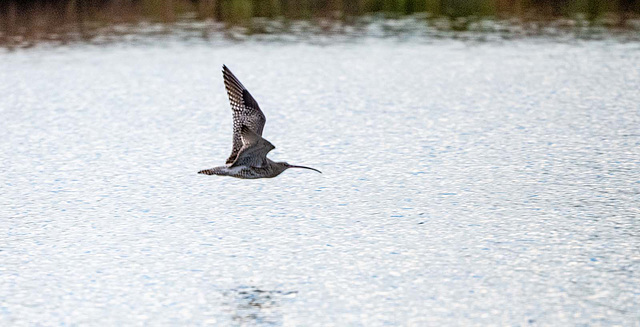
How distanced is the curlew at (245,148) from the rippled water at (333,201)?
43cm

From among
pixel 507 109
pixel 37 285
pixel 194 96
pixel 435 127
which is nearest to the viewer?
pixel 37 285

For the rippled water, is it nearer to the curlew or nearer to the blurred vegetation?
the curlew

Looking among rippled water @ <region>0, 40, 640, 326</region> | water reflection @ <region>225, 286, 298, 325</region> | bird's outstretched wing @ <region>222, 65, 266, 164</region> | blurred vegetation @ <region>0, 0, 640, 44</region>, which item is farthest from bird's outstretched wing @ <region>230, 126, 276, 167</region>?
blurred vegetation @ <region>0, 0, 640, 44</region>

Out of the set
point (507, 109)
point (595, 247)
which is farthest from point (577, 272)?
point (507, 109)

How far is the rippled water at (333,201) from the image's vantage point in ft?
20.5

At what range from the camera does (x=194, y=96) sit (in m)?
14.4

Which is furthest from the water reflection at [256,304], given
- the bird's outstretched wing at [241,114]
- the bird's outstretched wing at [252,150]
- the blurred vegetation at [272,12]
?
the blurred vegetation at [272,12]

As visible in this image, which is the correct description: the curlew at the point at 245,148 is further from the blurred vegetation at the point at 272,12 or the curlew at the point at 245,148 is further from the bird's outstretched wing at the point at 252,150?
the blurred vegetation at the point at 272,12

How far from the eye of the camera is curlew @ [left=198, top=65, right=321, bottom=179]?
25.3 ft

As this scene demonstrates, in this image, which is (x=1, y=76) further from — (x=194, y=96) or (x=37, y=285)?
(x=37, y=285)

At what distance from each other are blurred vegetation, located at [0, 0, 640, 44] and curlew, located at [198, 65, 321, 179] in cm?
1364

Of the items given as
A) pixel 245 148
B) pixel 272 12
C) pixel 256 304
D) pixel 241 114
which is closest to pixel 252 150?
pixel 245 148

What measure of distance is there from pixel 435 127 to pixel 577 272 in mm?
5240

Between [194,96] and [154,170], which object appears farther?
[194,96]
